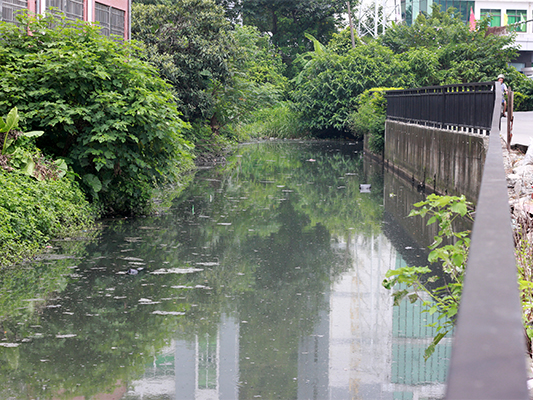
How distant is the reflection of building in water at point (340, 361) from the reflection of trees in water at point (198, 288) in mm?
143

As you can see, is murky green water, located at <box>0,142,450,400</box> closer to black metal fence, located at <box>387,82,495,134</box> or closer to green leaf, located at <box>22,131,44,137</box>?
green leaf, located at <box>22,131,44,137</box>

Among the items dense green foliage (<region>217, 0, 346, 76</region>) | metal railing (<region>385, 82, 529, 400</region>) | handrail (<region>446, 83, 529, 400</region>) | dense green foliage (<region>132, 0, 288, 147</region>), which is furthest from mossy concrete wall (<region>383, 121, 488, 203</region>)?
dense green foliage (<region>217, 0, 346, 76</region>)

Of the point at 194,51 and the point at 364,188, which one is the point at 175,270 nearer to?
the point at 364,188

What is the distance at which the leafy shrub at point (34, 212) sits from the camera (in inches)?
338

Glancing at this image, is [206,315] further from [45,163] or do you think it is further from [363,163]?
[363,163]

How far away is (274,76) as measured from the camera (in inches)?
1929

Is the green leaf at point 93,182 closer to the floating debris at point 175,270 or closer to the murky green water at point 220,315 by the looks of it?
the murky green water at point 220,315

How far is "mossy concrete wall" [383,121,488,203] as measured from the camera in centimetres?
1365

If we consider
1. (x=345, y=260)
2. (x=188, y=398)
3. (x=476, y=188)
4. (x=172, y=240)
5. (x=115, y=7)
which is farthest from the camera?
(x=115, y=7)

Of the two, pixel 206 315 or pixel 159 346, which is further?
pixel 206 315

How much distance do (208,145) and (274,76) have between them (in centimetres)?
2287

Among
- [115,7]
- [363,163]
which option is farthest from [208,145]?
[115,7]

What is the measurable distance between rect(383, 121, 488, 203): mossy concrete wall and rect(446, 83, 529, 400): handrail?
12.1 metres

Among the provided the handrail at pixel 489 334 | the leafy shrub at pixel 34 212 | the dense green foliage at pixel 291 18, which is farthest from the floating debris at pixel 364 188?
the dense green foliage at pixel 291 18
